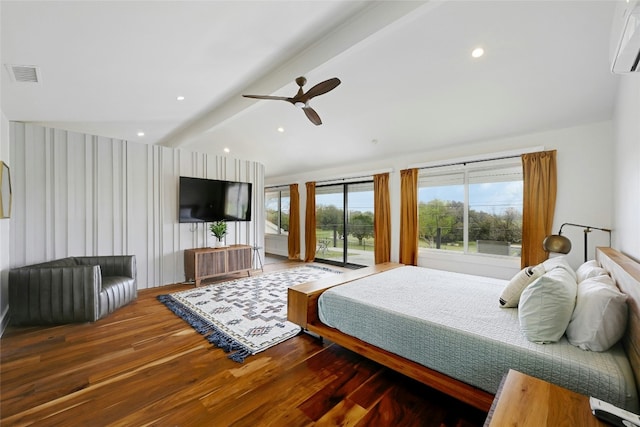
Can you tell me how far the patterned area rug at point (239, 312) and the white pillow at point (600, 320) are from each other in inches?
85.3

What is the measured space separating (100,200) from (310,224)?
13.5 ft

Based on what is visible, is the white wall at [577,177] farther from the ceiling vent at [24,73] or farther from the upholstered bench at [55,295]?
the ceiling vent at [24,73]

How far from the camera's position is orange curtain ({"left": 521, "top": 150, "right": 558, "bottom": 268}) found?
11.2 feet

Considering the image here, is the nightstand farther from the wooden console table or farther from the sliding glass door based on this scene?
the sliding glass door

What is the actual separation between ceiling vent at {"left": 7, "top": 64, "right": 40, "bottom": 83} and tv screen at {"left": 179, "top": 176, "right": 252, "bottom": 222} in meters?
2.20

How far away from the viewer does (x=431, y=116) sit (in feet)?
11.9

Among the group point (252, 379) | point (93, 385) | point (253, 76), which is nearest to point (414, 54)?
point (253, 76)

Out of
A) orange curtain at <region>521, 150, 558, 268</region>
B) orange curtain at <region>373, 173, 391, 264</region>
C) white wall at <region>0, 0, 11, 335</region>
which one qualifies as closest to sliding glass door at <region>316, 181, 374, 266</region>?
orange curtain at <region>373, 173, 391, 264</region>

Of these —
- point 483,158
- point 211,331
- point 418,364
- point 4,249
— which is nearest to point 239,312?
point 211,331

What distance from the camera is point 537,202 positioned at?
11.5 feet

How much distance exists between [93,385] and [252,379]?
3.74ft

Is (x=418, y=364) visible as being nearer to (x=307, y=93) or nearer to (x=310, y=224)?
(x=307, y=93)

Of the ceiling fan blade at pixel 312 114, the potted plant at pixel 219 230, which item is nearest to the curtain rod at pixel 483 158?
the ceiling fan blade at pixel 312 114

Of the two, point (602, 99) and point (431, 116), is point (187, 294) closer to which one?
point (431, 116)
